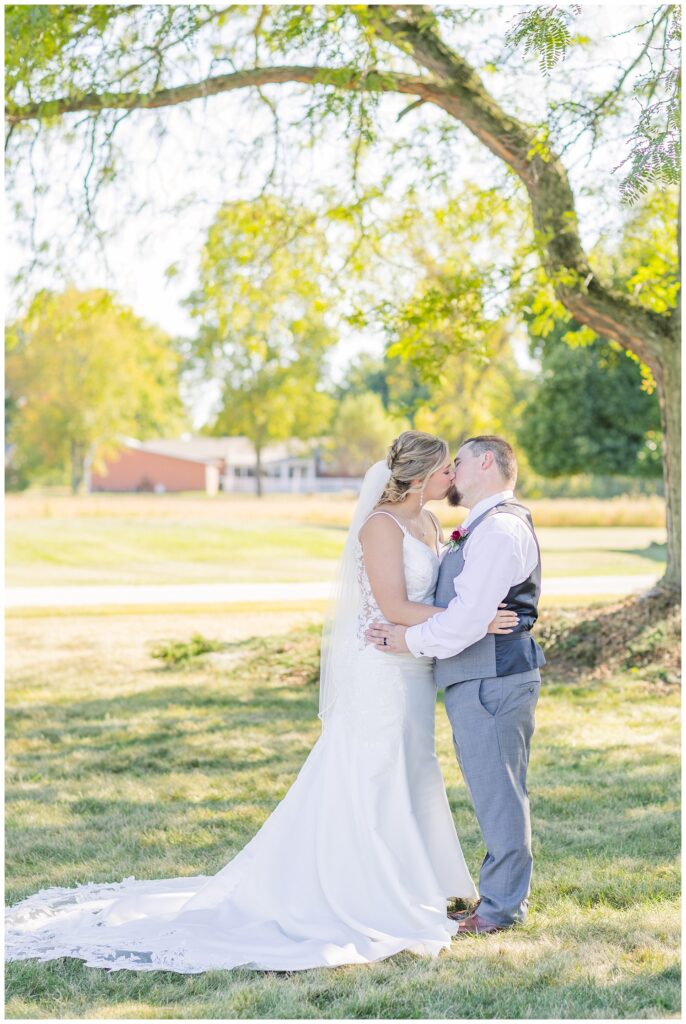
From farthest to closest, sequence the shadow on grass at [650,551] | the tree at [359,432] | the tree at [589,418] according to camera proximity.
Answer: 1. the tree at [359,432]
2. the tree at [589,418]
3. the shadow on grass at [650,551]

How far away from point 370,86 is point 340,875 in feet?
19.3

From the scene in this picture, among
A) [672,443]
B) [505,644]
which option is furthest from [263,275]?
[505,644]

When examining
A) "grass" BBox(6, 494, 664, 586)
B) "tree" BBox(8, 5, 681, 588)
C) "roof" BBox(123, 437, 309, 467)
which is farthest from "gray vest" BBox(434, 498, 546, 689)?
"roof" BBox(123, 437, 309, 467)

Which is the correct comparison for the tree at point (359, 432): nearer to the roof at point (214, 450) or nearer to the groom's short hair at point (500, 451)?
the roof at point (214, 450)

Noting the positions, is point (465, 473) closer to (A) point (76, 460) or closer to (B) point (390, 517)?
(B) point (390, 517)

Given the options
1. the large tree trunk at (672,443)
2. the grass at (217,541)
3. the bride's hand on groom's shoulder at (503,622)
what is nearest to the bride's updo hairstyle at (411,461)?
the bride's hand on groom's shoulder at (503,622)

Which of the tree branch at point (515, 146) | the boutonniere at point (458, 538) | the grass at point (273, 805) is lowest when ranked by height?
the grass at point (273, 805)

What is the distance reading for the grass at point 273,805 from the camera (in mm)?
3834

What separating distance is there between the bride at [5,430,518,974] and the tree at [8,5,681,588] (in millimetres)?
4090

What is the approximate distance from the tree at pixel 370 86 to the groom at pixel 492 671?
3975 mm

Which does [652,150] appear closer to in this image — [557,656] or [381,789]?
[381,789]

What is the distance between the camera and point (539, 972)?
13.0ft

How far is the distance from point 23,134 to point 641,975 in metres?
8.64

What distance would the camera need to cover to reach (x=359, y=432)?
201ft
